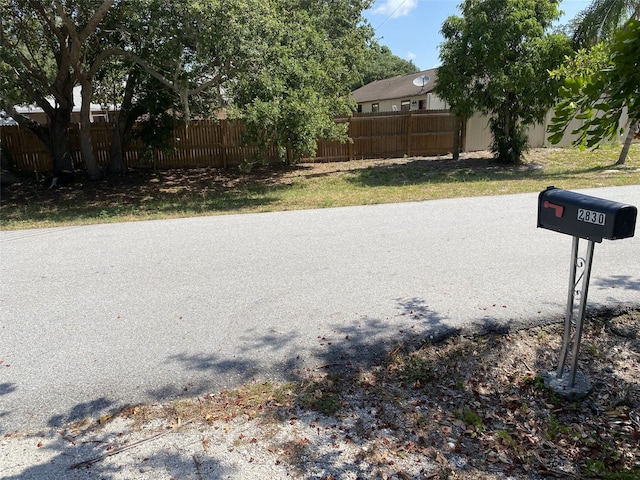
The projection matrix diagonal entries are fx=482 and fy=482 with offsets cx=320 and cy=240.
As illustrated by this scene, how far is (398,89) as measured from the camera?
28703 millimetres

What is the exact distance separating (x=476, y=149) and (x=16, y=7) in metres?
16.6

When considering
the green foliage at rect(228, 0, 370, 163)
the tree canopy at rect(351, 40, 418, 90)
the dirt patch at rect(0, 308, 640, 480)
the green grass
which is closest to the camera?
the dirt patch at rect(0, 308, 640, 480)

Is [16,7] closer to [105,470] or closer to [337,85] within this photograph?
[337,85]

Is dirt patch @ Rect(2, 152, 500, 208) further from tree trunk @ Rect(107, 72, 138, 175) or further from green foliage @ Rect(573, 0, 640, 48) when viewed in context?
green foliage @ Rect(573, 0, 640, 48)

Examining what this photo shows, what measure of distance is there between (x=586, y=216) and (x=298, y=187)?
11173 mm

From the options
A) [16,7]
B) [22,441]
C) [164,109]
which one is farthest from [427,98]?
[22,441]

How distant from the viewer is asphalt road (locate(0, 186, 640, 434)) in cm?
337

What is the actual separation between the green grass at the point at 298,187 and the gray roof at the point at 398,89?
8411 mm

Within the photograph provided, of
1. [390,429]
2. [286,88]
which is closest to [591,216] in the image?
[390,429]

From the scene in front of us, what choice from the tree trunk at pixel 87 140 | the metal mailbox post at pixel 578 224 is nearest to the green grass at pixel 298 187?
the tree trunk at pixel 87 140

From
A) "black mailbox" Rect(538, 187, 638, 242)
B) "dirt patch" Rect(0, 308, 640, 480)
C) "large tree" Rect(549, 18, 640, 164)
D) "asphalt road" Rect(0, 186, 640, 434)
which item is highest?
"large tree" Rect(549, 18, 640, 164)

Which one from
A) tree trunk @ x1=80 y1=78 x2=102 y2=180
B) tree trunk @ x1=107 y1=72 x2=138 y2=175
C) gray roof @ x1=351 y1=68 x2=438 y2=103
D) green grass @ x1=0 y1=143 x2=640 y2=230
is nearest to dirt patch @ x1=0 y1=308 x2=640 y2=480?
green grass @ x1=0 y1=143 x2=640 y2=230

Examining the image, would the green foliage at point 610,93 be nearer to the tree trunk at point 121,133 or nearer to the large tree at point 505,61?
the large tree at point 505,61

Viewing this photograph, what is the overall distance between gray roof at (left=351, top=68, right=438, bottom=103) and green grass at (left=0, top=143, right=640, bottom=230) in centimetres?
841
